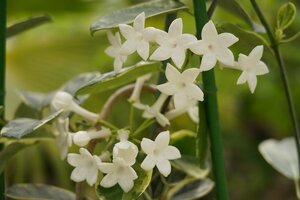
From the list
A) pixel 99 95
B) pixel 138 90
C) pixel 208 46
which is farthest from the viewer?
pixel 99 95

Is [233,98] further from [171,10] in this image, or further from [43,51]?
[171,10]

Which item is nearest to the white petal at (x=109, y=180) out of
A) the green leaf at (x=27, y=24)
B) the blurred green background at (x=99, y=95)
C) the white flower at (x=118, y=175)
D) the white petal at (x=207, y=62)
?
the white flower at (x=118, y=175)

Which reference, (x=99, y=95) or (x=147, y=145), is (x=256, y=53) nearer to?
(x=147, y=145)

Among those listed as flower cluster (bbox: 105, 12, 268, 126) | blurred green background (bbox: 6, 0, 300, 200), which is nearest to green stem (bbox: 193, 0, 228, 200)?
flower cluster (bbox: 105, 12, 268, 126)

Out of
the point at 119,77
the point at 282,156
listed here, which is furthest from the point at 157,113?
the point at 282,156

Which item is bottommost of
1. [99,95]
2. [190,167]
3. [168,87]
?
[99,95]

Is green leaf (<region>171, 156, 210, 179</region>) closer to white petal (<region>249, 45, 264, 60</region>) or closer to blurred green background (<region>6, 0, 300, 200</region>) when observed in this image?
white petal (<region>249, 45, 264, 60</region>)

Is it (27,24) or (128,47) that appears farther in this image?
(27,24)
